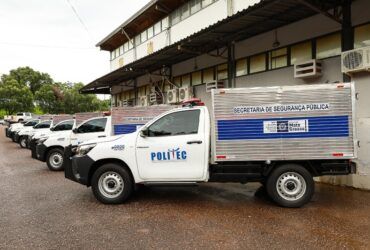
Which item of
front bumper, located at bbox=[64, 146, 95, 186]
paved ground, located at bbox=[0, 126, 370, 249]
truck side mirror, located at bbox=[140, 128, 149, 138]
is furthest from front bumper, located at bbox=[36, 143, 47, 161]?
truck side mirror, located at bbox=[140, 128, 149, 138]

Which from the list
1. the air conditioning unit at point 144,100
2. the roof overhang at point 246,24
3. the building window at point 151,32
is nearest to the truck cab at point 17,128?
the air conditioning unit at point 144,100

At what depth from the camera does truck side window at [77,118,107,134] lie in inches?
518

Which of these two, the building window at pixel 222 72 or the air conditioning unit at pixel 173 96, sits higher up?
the building window at pixel 222 72

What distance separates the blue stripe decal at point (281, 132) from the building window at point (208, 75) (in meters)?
8.34

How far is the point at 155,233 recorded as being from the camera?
5590 millimetres

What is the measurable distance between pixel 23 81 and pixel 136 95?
6239 cm

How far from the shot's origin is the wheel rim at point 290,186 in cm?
704

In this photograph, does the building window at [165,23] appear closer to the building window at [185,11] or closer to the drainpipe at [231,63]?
the building window at [185,11]

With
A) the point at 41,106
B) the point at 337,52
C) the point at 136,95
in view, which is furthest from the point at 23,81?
the point at 337,52

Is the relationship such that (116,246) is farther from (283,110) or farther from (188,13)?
(188,13)

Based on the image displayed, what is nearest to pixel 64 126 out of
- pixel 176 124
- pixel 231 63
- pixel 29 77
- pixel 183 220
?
pixel 231 63

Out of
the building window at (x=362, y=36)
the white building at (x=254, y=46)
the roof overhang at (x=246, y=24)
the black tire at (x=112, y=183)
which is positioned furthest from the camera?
the roof overhang at (x=246, y=24)

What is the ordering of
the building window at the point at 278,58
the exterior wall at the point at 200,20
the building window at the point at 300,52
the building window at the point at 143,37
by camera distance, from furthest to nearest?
the building window at the point at 143,37 → the exterior wall at the point at 200,20 → the building window at the point at 278,58 → the building window at the point at 300,52

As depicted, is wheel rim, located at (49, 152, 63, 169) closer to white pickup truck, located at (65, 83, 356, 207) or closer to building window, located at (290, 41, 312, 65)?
white pickup truck, located at (65, 83, 356, 207)
